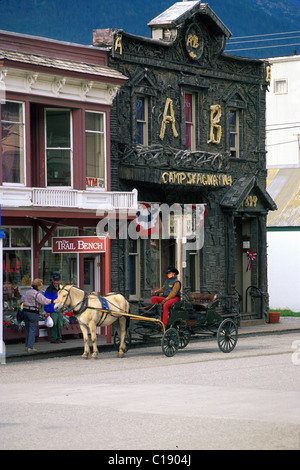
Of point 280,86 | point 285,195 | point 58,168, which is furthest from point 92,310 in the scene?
point 280,86

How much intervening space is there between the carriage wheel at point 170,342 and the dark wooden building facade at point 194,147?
722cm

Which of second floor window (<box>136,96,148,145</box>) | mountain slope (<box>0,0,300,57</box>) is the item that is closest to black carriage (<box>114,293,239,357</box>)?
second floor window (<box>136,96,148,145</box>)

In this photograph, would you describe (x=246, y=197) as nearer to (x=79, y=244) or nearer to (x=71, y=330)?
(x=71, y=330)

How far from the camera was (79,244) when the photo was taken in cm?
2462

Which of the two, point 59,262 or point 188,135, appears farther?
point 188,135

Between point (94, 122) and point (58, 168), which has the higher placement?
point (94, 122)

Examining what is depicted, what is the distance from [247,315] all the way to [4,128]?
1338 cm

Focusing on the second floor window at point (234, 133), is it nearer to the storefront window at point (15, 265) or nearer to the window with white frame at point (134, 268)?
the window with white frame at point (134, 268)

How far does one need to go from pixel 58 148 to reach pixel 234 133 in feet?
33.0

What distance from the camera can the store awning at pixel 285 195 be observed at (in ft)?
139

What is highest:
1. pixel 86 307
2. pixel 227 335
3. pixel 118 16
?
pixel 118 16

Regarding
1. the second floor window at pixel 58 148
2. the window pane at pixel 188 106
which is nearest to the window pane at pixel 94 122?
the second floor window at pixel 58 148

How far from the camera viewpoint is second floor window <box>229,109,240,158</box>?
34.6 meters
